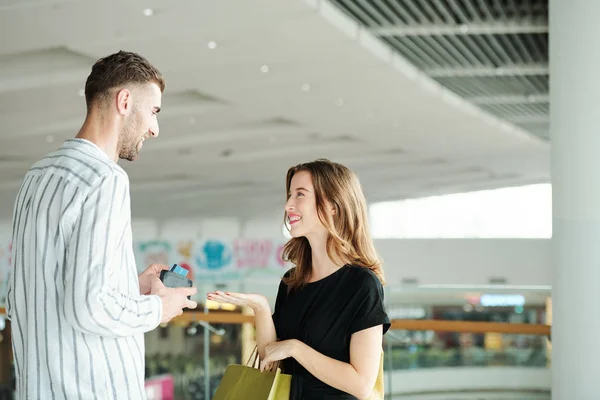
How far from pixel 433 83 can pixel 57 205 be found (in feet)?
35.6

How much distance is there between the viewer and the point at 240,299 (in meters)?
2.08

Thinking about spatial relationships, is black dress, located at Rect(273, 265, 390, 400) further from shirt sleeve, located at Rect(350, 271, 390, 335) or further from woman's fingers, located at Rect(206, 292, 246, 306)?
woman's fingers, located at Rect(206, 292, 246, 306)

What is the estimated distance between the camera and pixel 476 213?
81.7 feet

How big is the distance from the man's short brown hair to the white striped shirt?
0.11 metres

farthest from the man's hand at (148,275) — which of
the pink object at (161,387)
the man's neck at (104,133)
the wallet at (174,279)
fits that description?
the pink object at (161,387)

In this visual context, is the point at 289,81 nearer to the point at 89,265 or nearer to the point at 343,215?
the point at 343,215

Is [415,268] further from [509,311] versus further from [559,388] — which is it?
[559,388]

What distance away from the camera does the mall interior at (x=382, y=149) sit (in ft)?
13.8

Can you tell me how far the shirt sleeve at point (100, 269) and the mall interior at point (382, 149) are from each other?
0.74m

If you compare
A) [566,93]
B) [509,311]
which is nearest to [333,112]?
[509,311]

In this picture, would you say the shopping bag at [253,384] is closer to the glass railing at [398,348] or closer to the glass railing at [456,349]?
the glass railing at [398,348]

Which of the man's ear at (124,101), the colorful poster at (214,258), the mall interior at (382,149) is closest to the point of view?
the man's ear at (124,101)

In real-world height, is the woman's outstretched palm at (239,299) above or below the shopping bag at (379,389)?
above

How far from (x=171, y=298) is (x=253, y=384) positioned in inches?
15.9
